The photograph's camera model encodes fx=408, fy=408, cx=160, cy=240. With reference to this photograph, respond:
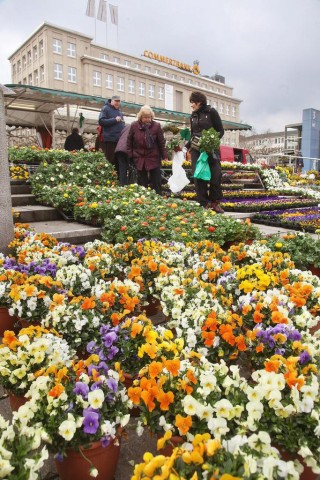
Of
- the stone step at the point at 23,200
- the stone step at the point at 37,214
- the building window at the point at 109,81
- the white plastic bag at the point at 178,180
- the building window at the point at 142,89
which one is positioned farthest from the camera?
the building window at the point at 142,89

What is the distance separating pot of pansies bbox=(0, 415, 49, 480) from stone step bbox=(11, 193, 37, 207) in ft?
20.1

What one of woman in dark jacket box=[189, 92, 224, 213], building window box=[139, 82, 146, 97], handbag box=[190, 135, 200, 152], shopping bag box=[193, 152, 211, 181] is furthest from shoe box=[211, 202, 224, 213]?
building window box=[139, 82, 146, 97]

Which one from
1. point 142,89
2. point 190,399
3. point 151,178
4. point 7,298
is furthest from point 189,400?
point 142,89

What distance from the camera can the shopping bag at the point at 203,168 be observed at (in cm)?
691

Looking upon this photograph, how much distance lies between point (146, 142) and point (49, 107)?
960 centimetres

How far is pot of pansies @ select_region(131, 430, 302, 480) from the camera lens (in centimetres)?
118

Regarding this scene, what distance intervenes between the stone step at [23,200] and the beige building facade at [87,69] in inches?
1756

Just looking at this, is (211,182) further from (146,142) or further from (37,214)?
(37,214)

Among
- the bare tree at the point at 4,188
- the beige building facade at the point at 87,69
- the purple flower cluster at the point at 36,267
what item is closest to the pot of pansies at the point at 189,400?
the purple flower cluster at the point at 36,267

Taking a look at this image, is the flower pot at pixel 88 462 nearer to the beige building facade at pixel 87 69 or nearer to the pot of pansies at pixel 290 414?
the pot of pansies at pixel 290 414

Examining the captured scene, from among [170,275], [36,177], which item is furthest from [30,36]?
[170,275]

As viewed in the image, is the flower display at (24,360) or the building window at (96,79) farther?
the building window at (96,79)

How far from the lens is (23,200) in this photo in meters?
7.23

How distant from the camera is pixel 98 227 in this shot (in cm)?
570
